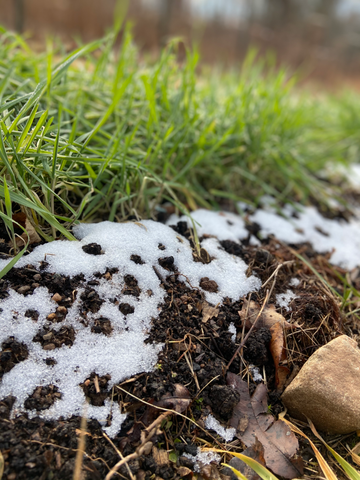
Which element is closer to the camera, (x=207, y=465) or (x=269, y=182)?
(x=207, y=465)

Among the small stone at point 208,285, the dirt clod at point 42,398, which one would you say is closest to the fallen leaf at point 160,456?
the dirt clod at point 42,398

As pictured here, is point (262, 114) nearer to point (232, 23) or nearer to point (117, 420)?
point (117, 420)

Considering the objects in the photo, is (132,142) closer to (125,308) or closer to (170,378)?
(125,308)

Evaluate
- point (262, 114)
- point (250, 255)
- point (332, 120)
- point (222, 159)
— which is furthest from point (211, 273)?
point (332, 120)

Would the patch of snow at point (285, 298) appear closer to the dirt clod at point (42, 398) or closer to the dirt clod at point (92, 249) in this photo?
the dirt clod at point (92, 249)

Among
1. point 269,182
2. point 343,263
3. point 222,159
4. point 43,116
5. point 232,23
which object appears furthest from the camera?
point 232,23

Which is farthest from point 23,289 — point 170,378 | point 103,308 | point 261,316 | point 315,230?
point 315,230
